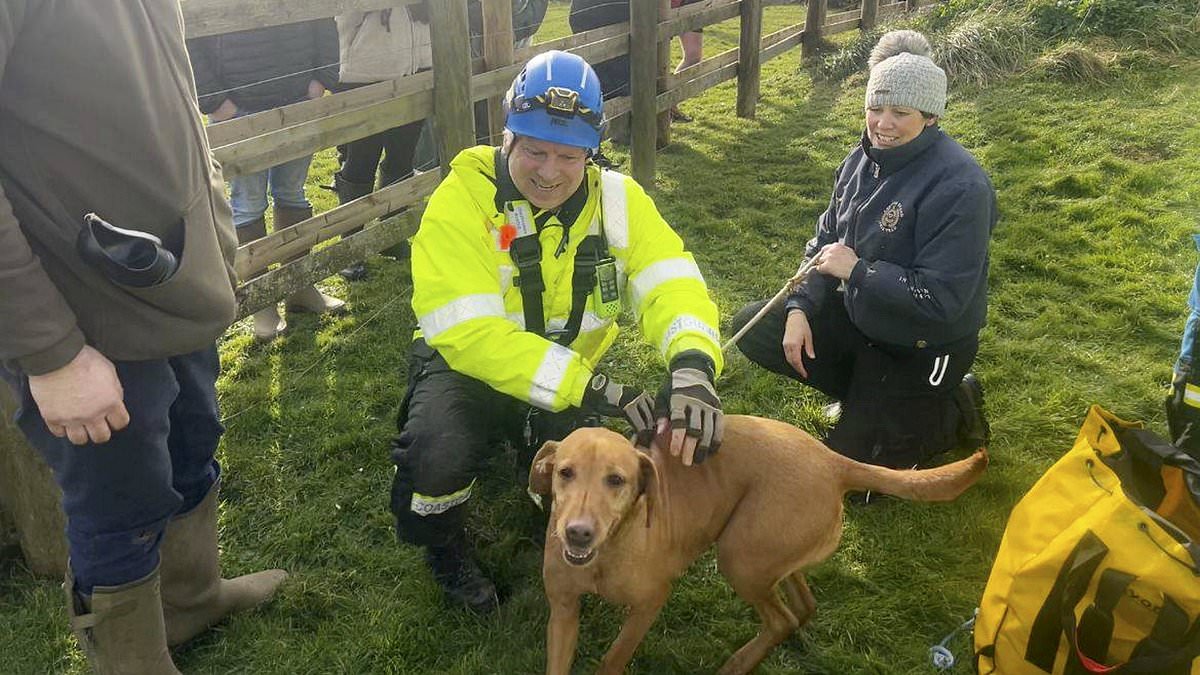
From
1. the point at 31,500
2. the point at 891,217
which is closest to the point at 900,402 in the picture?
the point at 891,217

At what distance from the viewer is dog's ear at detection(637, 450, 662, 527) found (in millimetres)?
2768

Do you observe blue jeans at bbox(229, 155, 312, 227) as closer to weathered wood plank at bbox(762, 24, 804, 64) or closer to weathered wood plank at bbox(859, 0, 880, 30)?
weathered wood plank at bbox(762, 24, 804, 64)

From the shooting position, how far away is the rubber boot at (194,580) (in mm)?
2969

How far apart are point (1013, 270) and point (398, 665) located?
5.24 meters

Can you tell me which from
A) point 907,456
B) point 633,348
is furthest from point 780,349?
point 633,348

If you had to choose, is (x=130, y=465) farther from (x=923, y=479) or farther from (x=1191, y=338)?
(x=1191, y=338)

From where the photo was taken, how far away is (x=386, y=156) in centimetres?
665

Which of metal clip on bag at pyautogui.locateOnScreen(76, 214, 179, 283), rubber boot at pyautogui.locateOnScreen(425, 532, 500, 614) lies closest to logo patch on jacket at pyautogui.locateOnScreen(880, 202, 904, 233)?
rubber boot at pyautogui.locateOnScreen(425, 532, 500, 614)

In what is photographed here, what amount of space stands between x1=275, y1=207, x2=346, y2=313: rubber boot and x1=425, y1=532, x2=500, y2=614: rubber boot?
292 centimetres

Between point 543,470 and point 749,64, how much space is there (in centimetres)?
908

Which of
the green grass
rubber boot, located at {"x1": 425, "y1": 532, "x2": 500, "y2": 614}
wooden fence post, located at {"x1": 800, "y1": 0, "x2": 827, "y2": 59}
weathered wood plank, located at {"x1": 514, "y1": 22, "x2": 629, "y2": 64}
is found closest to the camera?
the green grass

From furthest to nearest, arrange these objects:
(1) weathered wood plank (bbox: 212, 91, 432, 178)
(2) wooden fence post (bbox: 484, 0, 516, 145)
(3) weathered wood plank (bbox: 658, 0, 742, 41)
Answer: (3) weathered wood plank (bbox: 658, 0, 742, 41)
(2) wooden fence post (bbox: 484, 0, 516, 145)
(1) weathered wood plank (bbox: 212, 91, 432, 178)

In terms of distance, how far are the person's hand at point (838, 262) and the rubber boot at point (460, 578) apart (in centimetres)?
202

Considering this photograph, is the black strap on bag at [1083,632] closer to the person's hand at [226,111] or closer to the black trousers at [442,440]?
the black trousers at [442,440]
